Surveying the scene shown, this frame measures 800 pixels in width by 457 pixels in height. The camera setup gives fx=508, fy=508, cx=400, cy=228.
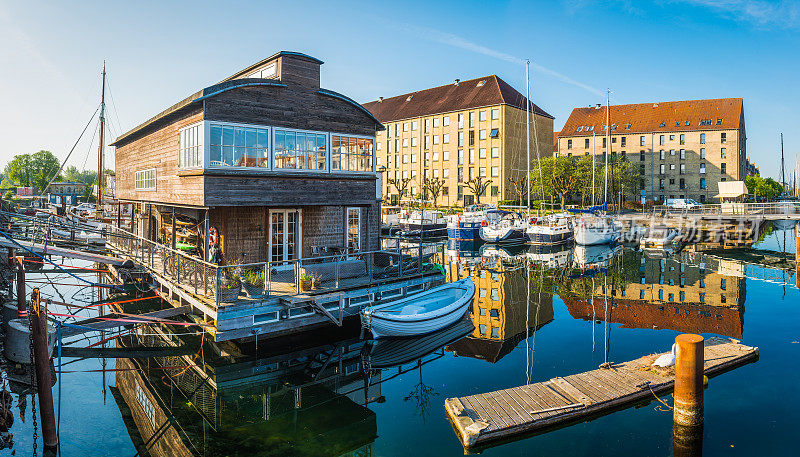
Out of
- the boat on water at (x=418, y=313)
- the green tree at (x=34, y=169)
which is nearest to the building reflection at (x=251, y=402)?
the boat on water at (x=418, y=313)

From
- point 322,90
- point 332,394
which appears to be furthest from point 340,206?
point 332,394

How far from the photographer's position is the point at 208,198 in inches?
633

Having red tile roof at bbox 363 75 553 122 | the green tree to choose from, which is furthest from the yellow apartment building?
the green tree

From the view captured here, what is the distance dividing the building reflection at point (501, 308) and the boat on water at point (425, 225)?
16206 millimetres

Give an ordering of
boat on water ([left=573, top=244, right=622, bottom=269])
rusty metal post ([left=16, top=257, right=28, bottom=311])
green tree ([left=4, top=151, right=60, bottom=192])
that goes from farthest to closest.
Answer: green tree ([left=4, top=151, right=60, bottom=192]), boat on water ([left=573, top=244, right=622, bottom=269]), rusty metal post ([left=16, top=257, right=28, bottom=311])

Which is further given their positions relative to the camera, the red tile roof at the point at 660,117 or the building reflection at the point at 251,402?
the red tile roof at the point at 660,117

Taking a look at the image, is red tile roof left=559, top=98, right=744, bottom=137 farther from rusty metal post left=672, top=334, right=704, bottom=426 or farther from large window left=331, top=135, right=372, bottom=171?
rusty metal post left=672, top=334, right=704, bottom=426

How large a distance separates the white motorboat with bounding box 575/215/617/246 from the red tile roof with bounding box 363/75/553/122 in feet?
97.7

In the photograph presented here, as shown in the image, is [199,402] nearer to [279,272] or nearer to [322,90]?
[279,272]

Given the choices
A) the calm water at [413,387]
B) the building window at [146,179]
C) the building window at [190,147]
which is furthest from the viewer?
the building window at [146,179]

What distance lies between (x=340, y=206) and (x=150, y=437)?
1100 centimetres

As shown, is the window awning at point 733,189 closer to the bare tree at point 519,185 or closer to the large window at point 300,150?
the bare tree at point 519,185

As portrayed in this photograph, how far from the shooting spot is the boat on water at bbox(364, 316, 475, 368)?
16.0m

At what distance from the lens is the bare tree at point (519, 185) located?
7050 centimetres
